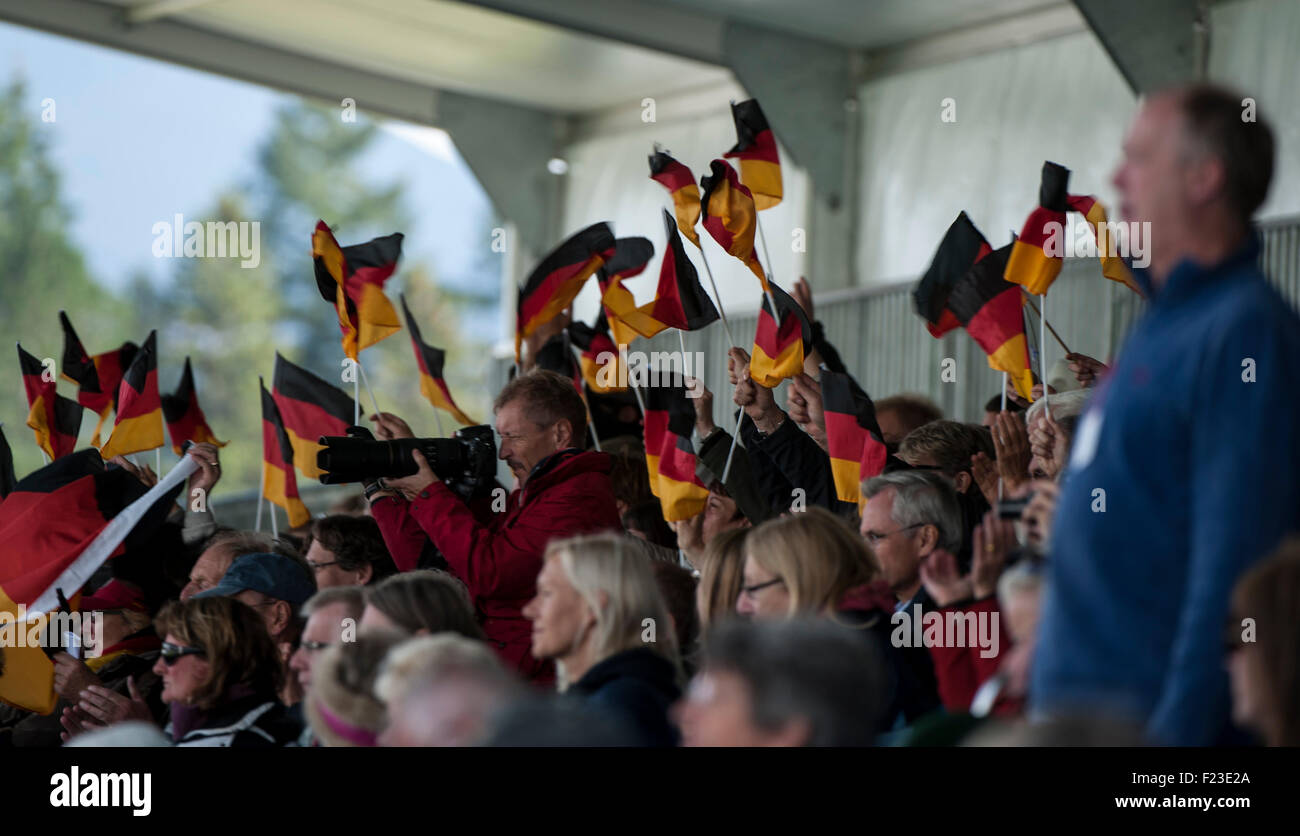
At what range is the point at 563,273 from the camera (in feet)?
22.4

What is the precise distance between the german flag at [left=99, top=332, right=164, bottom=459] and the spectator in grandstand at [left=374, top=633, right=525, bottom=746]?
14.3 ft

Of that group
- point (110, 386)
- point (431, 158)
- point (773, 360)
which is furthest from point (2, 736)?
point (431, 158)

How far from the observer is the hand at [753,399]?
18.3 feet

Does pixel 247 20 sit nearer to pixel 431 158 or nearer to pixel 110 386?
pixel 110 386

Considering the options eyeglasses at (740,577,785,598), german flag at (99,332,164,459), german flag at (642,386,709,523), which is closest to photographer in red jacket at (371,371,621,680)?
german flag at (642,386,709,523)

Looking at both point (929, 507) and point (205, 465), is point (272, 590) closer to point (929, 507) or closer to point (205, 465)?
point (205, 465)

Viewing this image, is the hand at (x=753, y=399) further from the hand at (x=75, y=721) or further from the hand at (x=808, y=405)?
the hand at (x=75, y=721)

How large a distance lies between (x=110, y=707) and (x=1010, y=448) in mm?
2698

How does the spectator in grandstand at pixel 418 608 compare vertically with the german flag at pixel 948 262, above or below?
below

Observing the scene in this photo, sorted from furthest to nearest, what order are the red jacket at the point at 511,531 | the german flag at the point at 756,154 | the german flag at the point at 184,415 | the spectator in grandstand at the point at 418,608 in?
the german flag at the point at 184,415 → the german flag at the point at 756,154 → the red jacket at the point at 511,531 → the spectator in grandstand at the point at 418,608

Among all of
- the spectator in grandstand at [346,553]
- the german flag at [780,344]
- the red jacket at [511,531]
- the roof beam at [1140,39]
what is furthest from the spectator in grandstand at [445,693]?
the roof beam at [1140,39]

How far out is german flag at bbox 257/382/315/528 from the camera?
752 cm

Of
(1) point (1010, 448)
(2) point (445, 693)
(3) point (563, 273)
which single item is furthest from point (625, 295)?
(2) point (445, 693)

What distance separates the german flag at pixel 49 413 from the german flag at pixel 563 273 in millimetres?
2116
